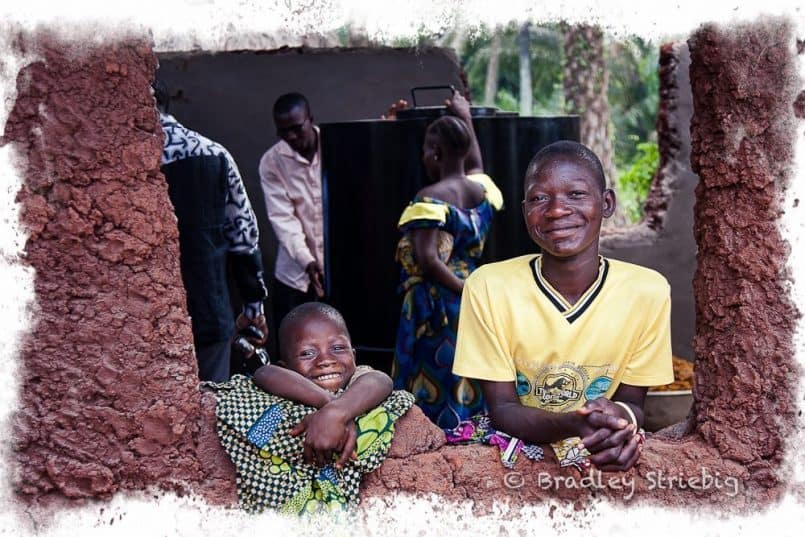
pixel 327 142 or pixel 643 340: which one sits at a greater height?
pixel 327 142

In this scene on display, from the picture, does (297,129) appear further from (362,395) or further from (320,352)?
(362,395)

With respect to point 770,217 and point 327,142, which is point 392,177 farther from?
point 770,217

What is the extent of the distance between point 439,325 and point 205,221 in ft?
3.78

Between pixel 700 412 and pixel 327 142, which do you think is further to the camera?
pixel 327 142

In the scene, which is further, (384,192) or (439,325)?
(384,192)

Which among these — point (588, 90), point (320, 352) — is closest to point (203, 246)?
point (320, 352)

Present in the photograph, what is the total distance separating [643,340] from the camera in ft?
9.99

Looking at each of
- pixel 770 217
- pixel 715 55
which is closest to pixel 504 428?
pixel 770 217

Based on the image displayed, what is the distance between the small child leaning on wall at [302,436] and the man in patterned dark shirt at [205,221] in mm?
1396

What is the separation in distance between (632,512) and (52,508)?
1601 mm

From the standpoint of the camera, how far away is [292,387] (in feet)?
9.62

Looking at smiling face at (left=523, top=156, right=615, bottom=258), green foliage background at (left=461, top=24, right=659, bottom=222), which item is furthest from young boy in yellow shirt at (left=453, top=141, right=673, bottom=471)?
green foliage background at (left=461, top=24, right=659, bottom=222)

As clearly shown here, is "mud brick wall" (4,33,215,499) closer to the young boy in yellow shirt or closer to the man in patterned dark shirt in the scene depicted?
the young boy in yellow shirt

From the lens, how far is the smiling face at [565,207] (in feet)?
9.92
